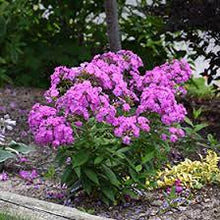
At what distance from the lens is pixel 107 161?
4340mm

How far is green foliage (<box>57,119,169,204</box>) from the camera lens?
423 centimetres

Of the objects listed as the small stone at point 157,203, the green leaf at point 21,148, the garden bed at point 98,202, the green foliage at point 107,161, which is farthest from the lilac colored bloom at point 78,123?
the green leaf at point 21,148

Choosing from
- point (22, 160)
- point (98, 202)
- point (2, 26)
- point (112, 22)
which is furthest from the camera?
point (2, 26)

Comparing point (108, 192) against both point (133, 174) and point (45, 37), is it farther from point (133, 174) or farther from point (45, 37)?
point (45, 37)

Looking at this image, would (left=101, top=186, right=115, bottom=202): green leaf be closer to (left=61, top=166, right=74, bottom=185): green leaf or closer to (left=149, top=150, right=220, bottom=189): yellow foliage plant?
(left=61, top=166, right=74, bottom=185): green leaf

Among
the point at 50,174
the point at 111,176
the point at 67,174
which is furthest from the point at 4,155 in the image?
the point at 111,176

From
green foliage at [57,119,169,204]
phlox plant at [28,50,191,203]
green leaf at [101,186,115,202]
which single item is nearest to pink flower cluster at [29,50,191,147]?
phlox plant at [28,50,191,203]

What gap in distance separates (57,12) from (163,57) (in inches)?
49.6

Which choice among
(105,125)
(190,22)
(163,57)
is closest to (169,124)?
(105,125)

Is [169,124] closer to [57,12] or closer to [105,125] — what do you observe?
[105,125]

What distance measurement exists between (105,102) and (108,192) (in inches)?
25.1

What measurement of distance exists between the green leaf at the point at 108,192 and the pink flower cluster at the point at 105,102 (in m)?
0.40

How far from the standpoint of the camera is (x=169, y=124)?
424 centimetres

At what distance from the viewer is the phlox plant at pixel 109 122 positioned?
403 cm
